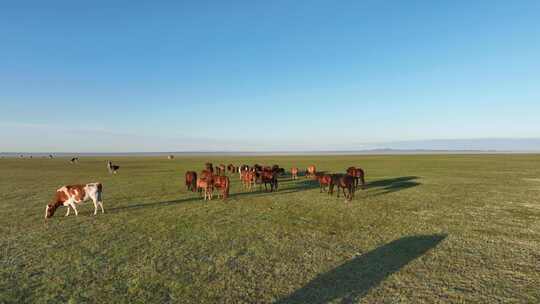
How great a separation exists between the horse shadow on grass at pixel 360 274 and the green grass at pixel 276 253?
0.11ft

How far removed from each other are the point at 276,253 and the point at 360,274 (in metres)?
2.67

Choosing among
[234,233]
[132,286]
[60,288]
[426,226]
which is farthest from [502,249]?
[60,288]

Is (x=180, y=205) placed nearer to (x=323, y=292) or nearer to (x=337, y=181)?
(x=337, y=181)

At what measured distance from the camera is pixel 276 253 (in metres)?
8.54

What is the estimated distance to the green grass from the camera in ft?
20.6

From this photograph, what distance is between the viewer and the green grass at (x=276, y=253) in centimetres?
628

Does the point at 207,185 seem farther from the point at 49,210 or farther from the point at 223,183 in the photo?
the point at 49,210

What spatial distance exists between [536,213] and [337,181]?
10041 mm

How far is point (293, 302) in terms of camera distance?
5.84 metres

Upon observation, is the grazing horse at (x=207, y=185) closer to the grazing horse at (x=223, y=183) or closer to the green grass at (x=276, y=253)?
the grazing horse at (x=223, y=183)

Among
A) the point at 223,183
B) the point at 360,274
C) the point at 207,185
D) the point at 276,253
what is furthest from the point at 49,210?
the point at 360,274

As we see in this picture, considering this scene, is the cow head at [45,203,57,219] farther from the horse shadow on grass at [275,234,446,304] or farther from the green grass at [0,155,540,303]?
the horse shadow on grass at [275,234,446,304]

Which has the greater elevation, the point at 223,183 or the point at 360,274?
the point at 223,183

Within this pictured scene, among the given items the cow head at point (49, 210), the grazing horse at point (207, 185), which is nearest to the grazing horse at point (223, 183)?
the grazing horse at point (207, 185)
